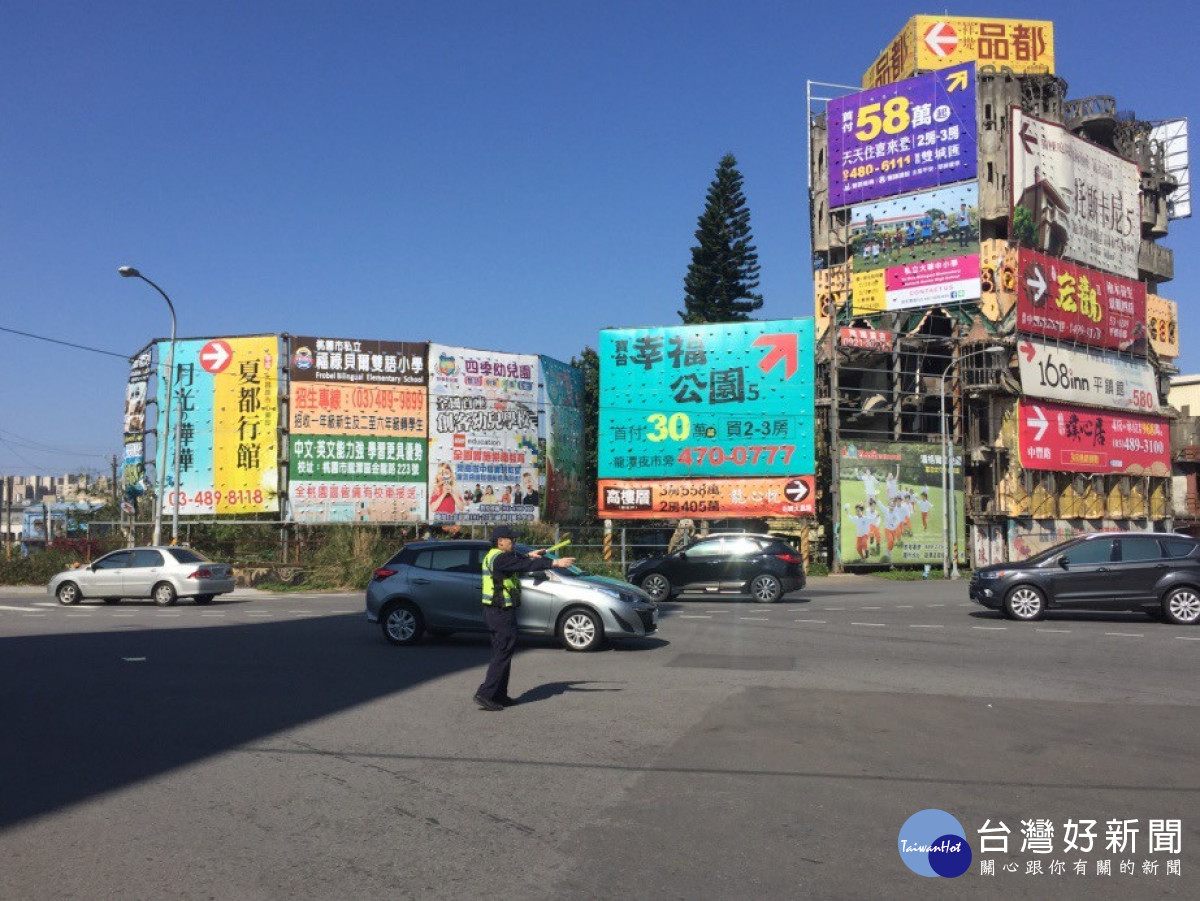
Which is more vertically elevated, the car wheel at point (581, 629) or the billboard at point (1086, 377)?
the billboard at point (1086, 377)

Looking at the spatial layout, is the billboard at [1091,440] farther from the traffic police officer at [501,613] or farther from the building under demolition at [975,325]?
the traffic police officer at [501,613]

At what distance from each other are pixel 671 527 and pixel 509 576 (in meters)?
29.0

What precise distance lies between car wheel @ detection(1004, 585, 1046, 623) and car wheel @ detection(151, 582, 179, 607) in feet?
60.6

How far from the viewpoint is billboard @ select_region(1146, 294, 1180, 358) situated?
57719 mm

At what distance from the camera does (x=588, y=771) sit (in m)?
7.16

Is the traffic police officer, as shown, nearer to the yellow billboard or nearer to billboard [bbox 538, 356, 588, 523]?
billboard [bbox 538, 356, 588, 523]

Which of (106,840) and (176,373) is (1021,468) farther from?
(106,840)

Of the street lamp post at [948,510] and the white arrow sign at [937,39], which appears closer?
the street lamp post at [948,510]

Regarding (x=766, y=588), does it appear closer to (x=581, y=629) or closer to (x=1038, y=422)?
(x=581, y=629)

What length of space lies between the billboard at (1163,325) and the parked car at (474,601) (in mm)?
53458

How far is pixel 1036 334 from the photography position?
4709 cm

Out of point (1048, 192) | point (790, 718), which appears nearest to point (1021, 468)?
point (1048, 192)

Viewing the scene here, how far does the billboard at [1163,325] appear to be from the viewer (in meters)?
57.7

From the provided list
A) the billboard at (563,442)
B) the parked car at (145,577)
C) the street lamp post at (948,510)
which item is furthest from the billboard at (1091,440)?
the parked car at (145,577)
